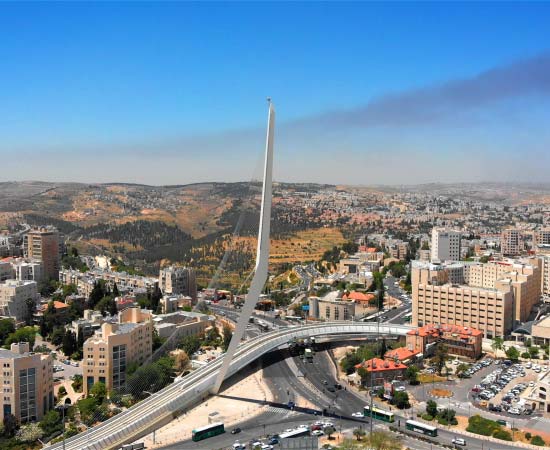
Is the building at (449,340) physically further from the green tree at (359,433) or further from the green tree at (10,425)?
the green tree at (10,425)

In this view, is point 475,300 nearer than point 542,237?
Yes

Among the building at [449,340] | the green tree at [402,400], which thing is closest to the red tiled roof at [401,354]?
the building at [449,340]

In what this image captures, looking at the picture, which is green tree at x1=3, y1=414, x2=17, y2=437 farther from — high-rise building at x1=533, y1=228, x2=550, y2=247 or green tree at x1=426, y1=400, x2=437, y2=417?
high-rise building at x1=533, y1=228, x2=550, y2=247

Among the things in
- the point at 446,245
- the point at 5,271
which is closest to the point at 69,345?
the point at 5,271

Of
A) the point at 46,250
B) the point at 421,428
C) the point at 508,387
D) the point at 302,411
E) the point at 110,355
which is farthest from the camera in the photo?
the point at 46,250

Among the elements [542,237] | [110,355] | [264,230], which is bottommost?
[110,355]

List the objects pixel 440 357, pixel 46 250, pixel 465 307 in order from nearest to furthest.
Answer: pixel 440 357 → pixel 465 307 → pixel 46 250

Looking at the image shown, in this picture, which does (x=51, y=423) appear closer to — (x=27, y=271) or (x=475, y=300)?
(x=475, y=300)
